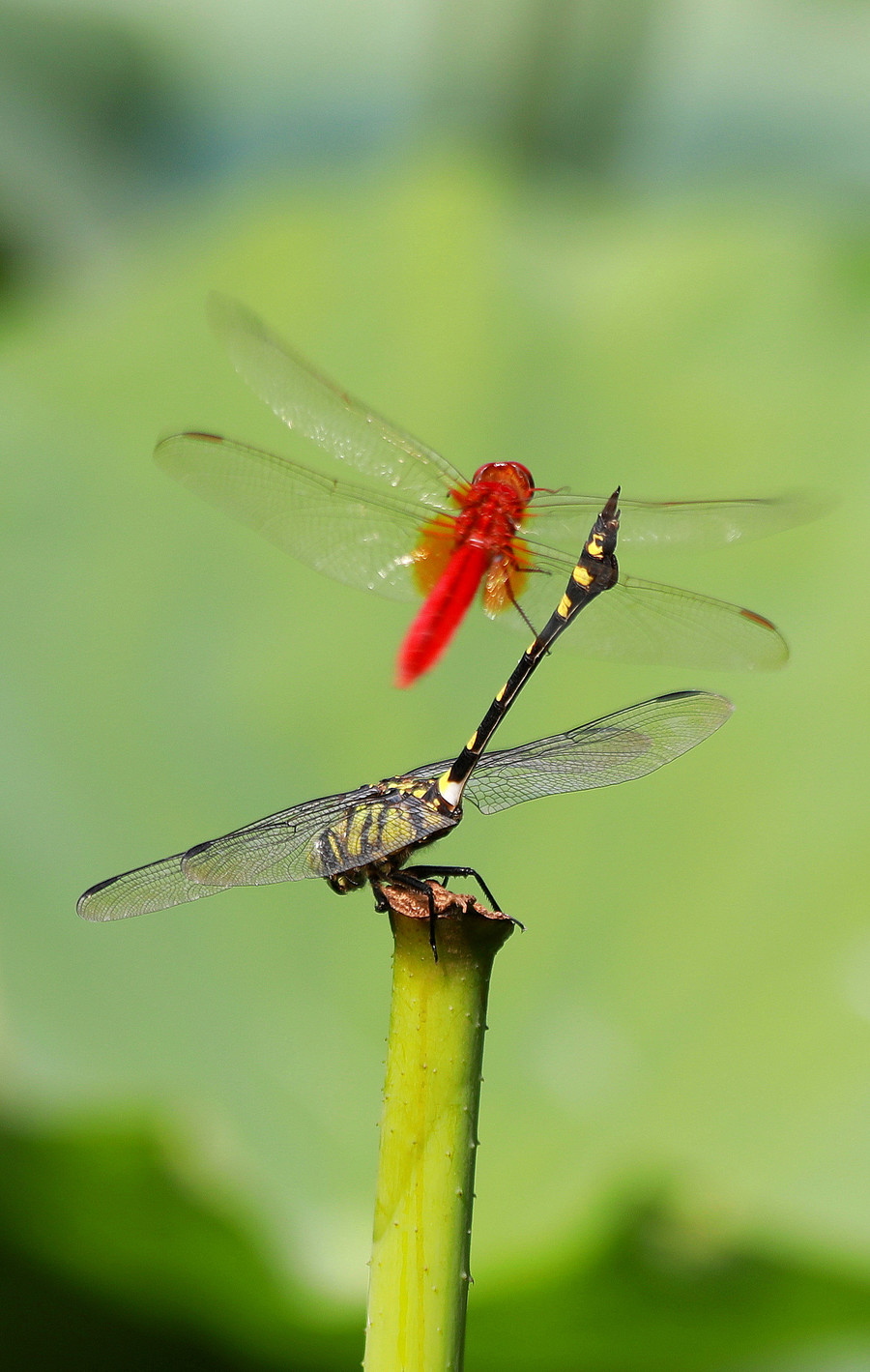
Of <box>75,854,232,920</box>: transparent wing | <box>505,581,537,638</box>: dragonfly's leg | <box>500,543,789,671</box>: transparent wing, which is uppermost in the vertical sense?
<box>505,581,537,638</box>: dragonfly's leg

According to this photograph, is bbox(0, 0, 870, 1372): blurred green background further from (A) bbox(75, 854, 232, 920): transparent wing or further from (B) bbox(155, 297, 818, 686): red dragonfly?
(A) bbox(75, 854, 232, 920): transparent wing

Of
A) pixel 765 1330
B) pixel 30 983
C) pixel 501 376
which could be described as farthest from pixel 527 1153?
pixel 501 376

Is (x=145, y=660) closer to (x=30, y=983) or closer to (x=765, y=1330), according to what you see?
(x=30, y=983)

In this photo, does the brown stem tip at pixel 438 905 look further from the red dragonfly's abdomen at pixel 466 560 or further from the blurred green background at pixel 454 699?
the blurred green background at pixel 454 699

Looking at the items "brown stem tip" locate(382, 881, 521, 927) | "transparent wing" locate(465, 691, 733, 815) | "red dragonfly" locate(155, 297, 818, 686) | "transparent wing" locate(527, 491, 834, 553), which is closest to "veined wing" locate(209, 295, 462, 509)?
"red dragonfly" locate(155, 297, 818, 686)

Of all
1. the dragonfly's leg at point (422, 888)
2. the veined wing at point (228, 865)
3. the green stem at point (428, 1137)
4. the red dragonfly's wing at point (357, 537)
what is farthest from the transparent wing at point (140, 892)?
the red dragonfly's wing at point (357, 537)

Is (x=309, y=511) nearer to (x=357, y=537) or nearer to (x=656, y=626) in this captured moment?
(x=357, y=537)
